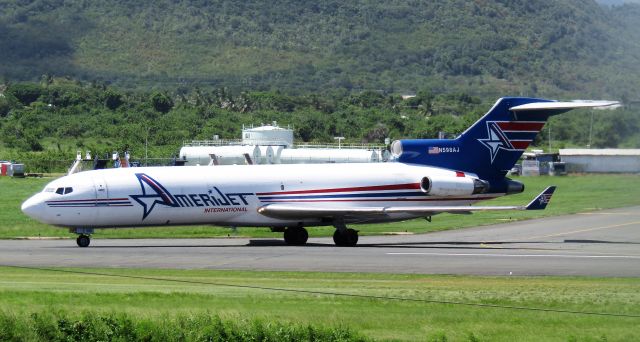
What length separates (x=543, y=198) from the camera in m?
42.9

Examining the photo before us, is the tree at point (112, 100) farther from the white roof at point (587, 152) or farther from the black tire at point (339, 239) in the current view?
the black tire at point (339, 239)

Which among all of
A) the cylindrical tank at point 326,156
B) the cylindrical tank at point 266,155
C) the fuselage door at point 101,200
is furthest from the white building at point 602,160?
the fuselage door at point 101,200

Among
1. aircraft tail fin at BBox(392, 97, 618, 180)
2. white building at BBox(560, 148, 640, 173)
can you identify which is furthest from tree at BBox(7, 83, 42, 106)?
aircraft tail fin at BBox(392, 97, 618, 180)

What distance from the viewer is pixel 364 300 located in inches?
1029

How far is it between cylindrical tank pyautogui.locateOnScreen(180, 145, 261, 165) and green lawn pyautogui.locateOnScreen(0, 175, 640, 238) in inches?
441

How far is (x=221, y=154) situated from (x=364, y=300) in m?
62.0

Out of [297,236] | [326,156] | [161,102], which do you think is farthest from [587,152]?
[161,102]

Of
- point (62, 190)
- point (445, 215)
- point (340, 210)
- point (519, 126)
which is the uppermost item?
point (519, 126)

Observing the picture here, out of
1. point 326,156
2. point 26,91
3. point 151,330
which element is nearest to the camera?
point 151,330

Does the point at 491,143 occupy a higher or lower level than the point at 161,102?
lower

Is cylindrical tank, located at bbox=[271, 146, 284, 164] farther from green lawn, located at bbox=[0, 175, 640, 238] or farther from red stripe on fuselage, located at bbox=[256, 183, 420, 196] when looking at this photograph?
red stripe on fuselage, located at bbox=[256, 183, 420, 196]

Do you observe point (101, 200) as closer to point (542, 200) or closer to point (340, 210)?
point (340, 210)

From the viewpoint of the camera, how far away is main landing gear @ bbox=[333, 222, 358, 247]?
4525 centimetres

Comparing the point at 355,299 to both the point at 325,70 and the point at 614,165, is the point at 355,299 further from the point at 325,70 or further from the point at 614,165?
the point at 325,70
